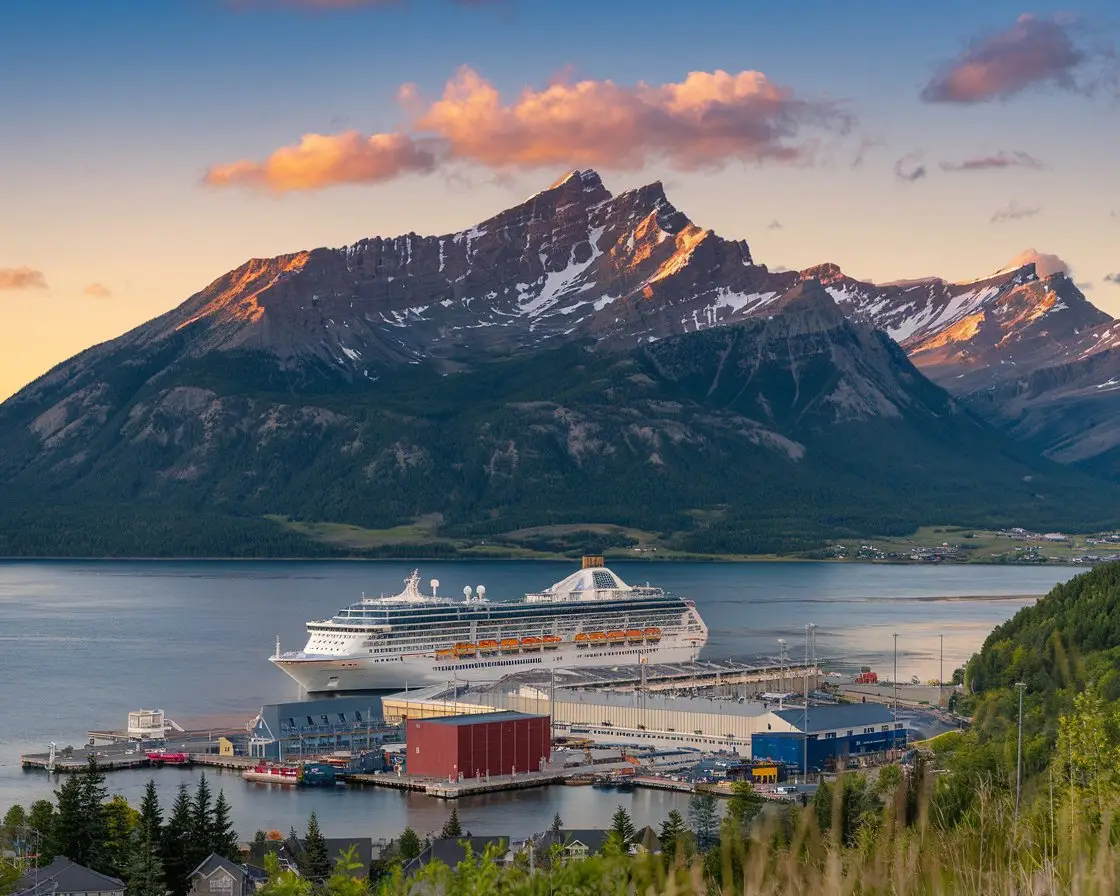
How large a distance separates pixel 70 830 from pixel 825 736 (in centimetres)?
1867

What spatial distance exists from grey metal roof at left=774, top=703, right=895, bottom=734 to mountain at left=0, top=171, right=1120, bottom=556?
3770 inches

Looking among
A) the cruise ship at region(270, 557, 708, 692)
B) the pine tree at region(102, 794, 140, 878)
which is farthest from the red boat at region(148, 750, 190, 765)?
the cruise ship at region(270, 557, 708, 692)

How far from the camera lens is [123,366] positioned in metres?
197

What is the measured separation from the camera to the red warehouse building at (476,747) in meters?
40.2

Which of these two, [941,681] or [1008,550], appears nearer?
[941,681]

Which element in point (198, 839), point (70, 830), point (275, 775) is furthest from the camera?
point (275, 775)

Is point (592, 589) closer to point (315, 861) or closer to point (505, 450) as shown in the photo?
point (315, 861)

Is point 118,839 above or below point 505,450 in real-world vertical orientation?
below

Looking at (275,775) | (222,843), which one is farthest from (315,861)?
(275,775)

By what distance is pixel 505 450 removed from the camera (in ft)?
544

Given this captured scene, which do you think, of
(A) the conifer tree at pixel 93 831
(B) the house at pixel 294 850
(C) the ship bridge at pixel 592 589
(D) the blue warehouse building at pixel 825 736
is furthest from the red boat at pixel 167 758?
(C) the ship bridge at pixel 592 589

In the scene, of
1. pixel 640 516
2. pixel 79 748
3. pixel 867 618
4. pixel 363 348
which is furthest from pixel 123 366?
pixel 79 748

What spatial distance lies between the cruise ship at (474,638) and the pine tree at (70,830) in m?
30.0

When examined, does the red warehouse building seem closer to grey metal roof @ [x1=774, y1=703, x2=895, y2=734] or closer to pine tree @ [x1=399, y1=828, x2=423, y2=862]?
grey metal roof @ [x1=774, y1=703, x2=895, y2=734]
